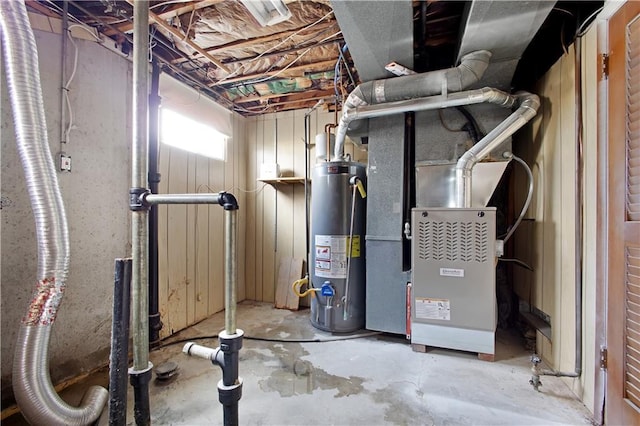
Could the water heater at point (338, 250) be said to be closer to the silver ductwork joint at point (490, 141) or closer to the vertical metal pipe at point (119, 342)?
the silver ductwork joint at point (490, 141)

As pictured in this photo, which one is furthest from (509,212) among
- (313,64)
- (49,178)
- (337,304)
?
(49,178)

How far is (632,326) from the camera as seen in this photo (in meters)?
1.32

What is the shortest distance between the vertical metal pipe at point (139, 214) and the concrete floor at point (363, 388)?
589mm

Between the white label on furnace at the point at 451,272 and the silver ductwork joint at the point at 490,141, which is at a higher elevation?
the silver ductwork joint at the point at 490,141

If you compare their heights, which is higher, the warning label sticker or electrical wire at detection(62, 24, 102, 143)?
electrical wire at detection(62, 24, 102, 143)

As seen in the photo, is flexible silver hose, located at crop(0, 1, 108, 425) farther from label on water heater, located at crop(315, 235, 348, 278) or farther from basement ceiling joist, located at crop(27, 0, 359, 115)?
label on water heater, located at crop(315, 235, 348, 278)

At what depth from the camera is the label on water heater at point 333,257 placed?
108 inches

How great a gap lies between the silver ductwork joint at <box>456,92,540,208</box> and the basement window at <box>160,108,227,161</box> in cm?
256

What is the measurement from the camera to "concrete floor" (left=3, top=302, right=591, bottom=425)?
1.57 meters

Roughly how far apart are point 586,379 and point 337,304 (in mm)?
1742

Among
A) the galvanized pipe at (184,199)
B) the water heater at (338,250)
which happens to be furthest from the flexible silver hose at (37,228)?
the water heater at (338,250)

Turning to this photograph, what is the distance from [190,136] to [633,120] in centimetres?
330

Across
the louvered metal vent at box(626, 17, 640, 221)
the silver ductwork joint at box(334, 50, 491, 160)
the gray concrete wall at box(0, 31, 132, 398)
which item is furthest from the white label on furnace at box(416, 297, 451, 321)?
the gray concrete wall at box(0, 31, 132, 398)

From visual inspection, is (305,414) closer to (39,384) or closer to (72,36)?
(39,384)
